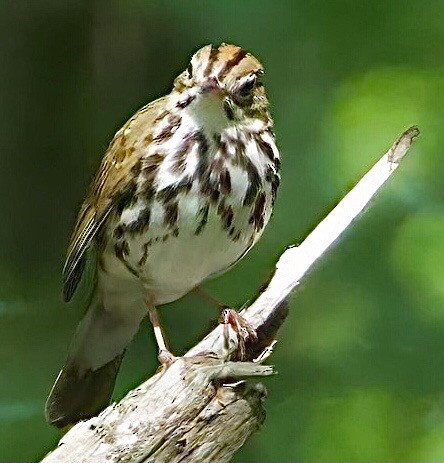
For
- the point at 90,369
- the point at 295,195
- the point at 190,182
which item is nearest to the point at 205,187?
the point at 190,182

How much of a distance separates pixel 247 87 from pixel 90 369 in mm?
509

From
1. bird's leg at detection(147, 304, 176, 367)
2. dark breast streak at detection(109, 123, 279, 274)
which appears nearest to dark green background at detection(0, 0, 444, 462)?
bird's leg at detection(147, 304, 176, 367)

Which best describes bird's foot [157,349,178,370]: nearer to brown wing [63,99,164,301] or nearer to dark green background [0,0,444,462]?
brown wing [63,99,164,301]

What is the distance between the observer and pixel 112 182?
1.18 meters

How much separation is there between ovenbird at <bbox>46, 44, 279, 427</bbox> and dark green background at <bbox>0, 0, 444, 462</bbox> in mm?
390

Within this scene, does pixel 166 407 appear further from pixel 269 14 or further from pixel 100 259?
pixel 269 14

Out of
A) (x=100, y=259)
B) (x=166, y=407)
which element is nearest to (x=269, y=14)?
(x=100, y=259)

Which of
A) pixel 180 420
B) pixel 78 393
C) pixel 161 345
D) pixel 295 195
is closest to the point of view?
pixel 180 420

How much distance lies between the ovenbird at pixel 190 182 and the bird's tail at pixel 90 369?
14 cm

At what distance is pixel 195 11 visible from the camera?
1594 millimetres

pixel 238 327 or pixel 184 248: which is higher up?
pixel 184 248

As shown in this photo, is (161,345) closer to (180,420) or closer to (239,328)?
(239,328)

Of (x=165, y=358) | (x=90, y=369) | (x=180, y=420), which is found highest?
(x=90, y=369)

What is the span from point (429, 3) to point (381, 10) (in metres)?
0.08
